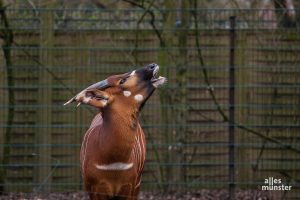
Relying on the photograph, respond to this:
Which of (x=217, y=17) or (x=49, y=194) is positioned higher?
(x=217, y=17)

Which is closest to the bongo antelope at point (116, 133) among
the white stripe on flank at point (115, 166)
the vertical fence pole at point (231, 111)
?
the white stripe on flank at point (115, 166)

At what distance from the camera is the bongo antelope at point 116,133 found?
182 inches

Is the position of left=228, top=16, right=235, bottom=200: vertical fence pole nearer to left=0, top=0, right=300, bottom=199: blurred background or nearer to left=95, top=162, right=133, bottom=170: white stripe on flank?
left=0, top=0, right=300, bottom=199: blurred background

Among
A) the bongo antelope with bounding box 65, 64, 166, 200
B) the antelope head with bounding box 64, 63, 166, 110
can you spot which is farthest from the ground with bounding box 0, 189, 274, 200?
the antelope head with bounding box 64, 63, 166, 110

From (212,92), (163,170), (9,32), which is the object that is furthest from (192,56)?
(9,32)

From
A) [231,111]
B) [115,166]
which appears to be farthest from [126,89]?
[231,111]

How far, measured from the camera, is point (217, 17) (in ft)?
30.1

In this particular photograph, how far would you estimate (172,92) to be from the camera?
27.4ft

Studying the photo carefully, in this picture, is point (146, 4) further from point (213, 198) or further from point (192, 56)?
point (213, 198)

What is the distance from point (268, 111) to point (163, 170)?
135 centimetres

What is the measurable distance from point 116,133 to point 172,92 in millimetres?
3784

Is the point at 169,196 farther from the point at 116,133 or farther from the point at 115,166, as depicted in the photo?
the point at 116,133

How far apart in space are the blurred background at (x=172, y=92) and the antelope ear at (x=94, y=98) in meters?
3.39

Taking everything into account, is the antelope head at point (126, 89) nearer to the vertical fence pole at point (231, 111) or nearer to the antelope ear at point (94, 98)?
the antelope ear at point (94, 98)
